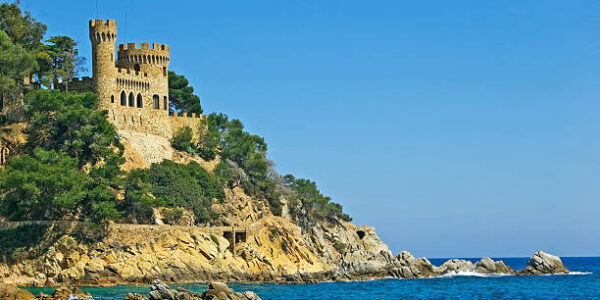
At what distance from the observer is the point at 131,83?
76250mm

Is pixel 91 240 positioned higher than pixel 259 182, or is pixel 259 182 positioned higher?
pixel 259 182

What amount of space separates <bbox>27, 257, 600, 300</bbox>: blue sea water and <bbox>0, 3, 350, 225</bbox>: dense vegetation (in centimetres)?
807

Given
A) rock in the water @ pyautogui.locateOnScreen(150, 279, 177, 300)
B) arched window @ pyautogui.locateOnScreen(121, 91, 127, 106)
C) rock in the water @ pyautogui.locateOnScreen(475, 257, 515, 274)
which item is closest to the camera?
rock in the water @ pyautogui.locateOnScreen(150, 279, 177, 300)

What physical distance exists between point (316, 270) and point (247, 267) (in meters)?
7.72

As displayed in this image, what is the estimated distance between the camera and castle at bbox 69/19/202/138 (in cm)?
7481

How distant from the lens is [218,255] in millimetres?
66375

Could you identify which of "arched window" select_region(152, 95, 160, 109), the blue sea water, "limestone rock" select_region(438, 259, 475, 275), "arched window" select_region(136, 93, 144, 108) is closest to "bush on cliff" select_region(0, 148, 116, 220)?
the blue sea water

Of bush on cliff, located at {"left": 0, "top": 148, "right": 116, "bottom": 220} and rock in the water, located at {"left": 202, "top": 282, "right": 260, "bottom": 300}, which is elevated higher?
bush on cliff, located at {"left": 0, "top": 148, "right": 116, "bottom": 220}

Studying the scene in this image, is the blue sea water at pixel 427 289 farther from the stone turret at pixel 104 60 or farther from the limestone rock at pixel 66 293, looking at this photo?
the stone turret at pixel 104 60

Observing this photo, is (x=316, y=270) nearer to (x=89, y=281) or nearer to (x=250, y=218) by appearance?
(x=250, y=218)

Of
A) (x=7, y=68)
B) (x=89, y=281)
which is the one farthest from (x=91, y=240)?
(x=7, y=68)

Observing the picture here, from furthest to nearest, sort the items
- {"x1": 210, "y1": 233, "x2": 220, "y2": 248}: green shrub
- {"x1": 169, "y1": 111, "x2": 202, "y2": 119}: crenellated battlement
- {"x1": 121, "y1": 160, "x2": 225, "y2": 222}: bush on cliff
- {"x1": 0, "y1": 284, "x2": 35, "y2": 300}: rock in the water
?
{"x1": 169, "y1": 111, "x2": 202, "y2": 119}: crenellated battlement < {"x1": 210, "y1": 233, "x2": 220, "y2": 248}: green shrub < {"x1": 121, "y1": 160, "x2": 225, "y2": 222}: bush on cliff < {"x1": 0, "y1": 284, "x2": 35, "y2": 300}: rock in the water

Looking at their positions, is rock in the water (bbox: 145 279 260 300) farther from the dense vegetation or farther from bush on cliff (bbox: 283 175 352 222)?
bush on cliff (bbox: 283 175 352 222)

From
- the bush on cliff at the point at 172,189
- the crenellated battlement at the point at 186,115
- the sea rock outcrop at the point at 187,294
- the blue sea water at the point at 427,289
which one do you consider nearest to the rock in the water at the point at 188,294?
the sea rock outcrop at the point at 187,294
